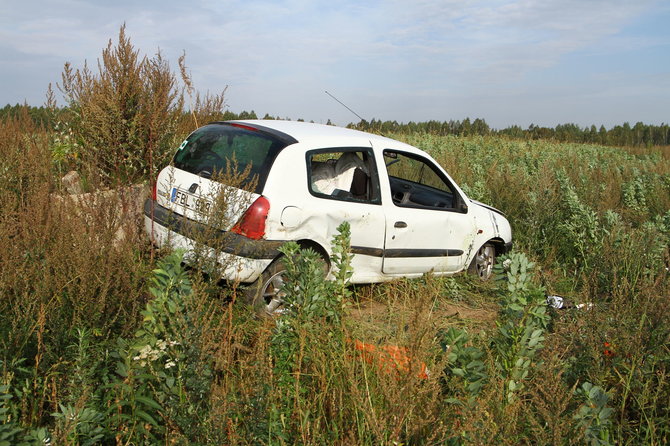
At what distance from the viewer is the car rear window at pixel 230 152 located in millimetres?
5191

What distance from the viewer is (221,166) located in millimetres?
5375

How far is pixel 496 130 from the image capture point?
27062 millimetres

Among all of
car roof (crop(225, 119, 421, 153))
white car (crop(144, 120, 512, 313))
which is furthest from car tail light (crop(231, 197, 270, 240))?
car roof (crop(225, 119, 421, 153))

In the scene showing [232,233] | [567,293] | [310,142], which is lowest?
[567,293]

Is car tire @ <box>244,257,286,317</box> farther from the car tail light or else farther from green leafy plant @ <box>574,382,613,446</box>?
green leafy plant @ <box>574,382,613,446</box>

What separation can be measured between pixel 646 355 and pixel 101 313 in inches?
141

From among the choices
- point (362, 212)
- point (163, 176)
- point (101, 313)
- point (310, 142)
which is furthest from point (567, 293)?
point (101, 313)

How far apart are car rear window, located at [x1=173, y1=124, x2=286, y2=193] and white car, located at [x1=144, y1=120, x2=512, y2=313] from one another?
1 cm

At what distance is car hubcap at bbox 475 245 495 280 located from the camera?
7.37 meters

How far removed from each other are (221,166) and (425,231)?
2394mm

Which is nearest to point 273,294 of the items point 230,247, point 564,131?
point 230,247

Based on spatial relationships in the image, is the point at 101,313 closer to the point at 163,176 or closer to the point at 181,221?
the point at 181,221

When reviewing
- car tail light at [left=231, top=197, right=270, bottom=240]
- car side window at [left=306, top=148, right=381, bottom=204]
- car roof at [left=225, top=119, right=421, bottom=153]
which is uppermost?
car roof at [left=225, top=119, right=421, bottom=153]

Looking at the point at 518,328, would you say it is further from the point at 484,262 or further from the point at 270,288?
the point at 484,262
